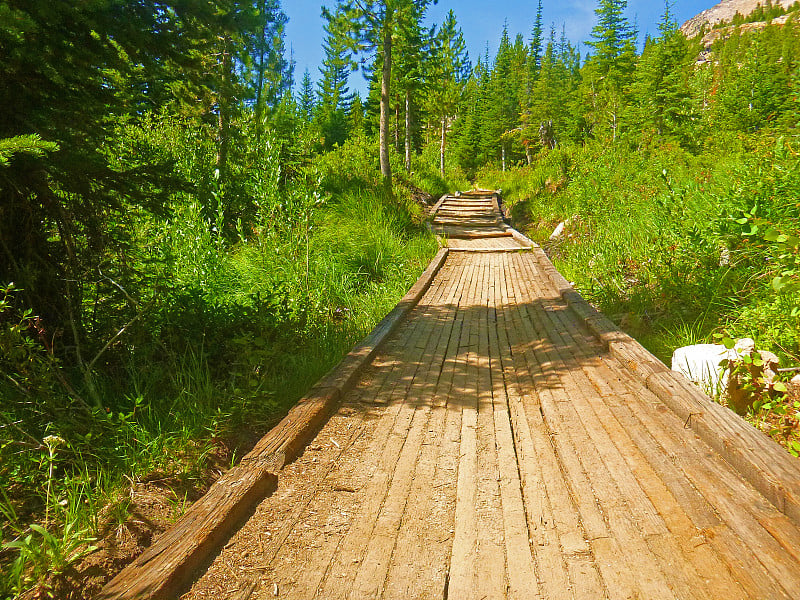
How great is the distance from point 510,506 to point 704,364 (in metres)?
2.18

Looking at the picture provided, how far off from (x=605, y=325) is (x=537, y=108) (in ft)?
140

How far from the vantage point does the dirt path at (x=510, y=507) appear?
1854 millimetres

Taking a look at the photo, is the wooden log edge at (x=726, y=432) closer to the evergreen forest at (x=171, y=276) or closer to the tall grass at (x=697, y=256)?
the evergreen forest at (x=171, y=276)

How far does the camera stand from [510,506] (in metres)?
2.36

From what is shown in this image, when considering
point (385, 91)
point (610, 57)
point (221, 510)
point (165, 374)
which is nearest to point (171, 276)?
point (165, 374)

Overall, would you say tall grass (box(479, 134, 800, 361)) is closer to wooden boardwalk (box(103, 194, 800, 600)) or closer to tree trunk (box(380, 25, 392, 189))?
wooden boardwalk (box(103, 194, 800, 600))

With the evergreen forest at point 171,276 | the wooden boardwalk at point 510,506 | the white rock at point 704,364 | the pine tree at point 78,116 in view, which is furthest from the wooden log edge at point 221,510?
the white rock at point 704,364

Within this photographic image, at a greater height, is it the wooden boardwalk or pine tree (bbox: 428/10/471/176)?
pine tree (bbox: 428/10/471/176)

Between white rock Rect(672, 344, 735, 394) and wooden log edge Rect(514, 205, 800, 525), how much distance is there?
312 millimetres

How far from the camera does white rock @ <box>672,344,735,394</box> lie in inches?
136

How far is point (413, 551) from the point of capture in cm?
206

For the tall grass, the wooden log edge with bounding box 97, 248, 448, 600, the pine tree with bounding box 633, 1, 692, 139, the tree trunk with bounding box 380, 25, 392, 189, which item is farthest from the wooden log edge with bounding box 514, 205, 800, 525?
the pine tree with bounding box 633, 1, 692, 139

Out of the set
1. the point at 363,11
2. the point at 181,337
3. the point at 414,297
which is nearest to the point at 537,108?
the point at 363,11

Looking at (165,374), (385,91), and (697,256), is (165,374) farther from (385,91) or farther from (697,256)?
(385,91)
